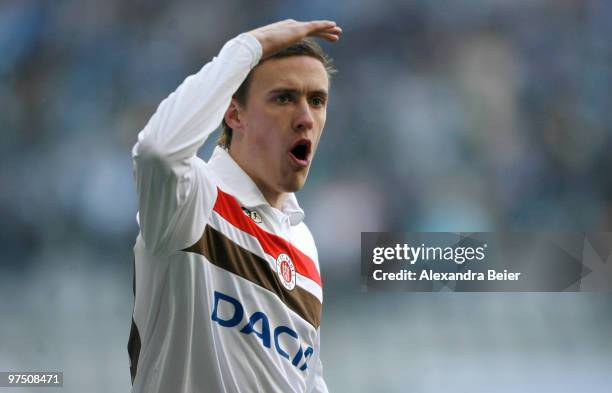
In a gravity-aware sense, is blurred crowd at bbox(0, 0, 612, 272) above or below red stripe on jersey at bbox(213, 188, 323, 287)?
above

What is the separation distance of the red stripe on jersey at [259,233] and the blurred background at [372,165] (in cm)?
250

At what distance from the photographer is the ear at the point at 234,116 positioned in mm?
2207

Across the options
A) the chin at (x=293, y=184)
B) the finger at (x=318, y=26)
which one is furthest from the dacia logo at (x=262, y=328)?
the finger at (x=318, y=26)

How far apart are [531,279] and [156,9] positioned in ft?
9.61

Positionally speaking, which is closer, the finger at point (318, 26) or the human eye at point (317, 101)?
the finger at point (318, 26)

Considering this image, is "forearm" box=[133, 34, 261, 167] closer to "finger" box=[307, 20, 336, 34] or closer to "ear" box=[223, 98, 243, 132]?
"finger" box=[307, 20, 336, 34]

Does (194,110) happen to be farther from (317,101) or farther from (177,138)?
(317,101)

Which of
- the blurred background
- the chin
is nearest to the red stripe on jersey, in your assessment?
the chin

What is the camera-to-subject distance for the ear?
7.24 feet

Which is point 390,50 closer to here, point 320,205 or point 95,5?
point 320,205

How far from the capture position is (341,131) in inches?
→ 195

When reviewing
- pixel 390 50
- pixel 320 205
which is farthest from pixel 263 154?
pixel 390 50

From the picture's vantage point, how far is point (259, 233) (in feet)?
6.83

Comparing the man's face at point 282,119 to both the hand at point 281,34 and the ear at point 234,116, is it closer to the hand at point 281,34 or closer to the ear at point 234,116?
the ear at point 234,116
